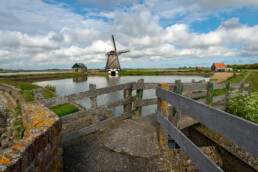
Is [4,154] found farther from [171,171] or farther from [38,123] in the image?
[171,171]

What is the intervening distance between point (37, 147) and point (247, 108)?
8258 mm

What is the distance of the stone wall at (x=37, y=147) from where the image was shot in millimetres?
1462

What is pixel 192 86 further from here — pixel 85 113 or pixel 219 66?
pixel 219 66

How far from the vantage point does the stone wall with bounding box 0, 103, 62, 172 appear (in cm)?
146

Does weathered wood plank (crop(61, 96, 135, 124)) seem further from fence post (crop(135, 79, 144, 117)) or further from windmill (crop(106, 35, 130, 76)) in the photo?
windmill (crop(106, 35, 130, 76))

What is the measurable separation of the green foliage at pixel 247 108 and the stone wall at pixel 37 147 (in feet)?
24.9

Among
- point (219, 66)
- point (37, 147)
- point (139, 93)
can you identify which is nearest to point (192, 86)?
point (139, 93)

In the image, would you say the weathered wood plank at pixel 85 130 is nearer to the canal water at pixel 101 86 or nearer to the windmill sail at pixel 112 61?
the canal water at pixel 101 86

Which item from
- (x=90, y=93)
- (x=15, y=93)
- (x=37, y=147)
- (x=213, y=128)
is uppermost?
(x=90, y=93)

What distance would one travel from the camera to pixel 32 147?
179 centimetres

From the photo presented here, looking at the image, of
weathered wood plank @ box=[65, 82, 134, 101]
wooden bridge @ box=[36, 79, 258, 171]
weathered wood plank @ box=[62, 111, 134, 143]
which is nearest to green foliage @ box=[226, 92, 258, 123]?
wooden bridge @ box=[36, 79, 258, 171]

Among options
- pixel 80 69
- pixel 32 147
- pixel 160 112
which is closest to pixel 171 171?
pixel 160 112

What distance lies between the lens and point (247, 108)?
21.3 feet

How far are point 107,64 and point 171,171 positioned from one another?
55381mm
